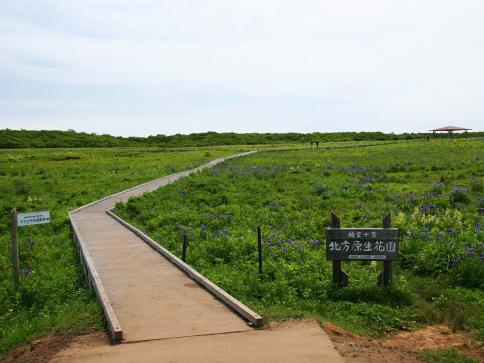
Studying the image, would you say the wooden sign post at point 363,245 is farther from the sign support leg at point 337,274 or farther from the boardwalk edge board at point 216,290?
the boardwalk edge board at point 216,290

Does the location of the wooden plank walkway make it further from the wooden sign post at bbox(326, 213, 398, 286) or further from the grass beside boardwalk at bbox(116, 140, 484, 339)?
the wooden sign post at bbox(326, 213, 398, 286)

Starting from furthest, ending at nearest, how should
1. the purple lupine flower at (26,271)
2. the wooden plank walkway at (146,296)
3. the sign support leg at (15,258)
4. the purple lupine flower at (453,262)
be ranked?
the purple lupine flower at (26,271) < the sign support leg at (15,258) < the purple lupine flower at (453,262) < the wooden plank walkway at (146,296)

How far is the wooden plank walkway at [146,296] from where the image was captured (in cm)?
816

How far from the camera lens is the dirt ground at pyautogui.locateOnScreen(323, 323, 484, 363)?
728cm

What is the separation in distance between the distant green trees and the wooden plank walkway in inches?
3288

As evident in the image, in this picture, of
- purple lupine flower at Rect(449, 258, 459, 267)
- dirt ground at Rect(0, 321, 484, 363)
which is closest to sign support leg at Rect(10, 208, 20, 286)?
dirt ground at Rect(0, 321, 484, 363)

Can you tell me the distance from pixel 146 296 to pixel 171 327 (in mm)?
1865

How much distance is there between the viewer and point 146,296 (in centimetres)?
996

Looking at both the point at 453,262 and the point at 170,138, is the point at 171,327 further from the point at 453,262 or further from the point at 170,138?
the point at 170,138

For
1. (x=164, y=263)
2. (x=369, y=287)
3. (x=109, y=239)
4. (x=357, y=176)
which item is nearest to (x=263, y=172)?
(x=357, y=176)

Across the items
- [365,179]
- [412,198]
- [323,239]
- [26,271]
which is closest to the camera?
[26,271]

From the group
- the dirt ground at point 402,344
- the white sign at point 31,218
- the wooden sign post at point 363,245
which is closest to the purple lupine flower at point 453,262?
the wooden sign post at point 363,245

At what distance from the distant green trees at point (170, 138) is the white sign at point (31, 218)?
3303 inches

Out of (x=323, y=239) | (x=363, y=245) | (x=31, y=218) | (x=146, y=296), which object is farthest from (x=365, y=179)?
(x=146, y=296)
